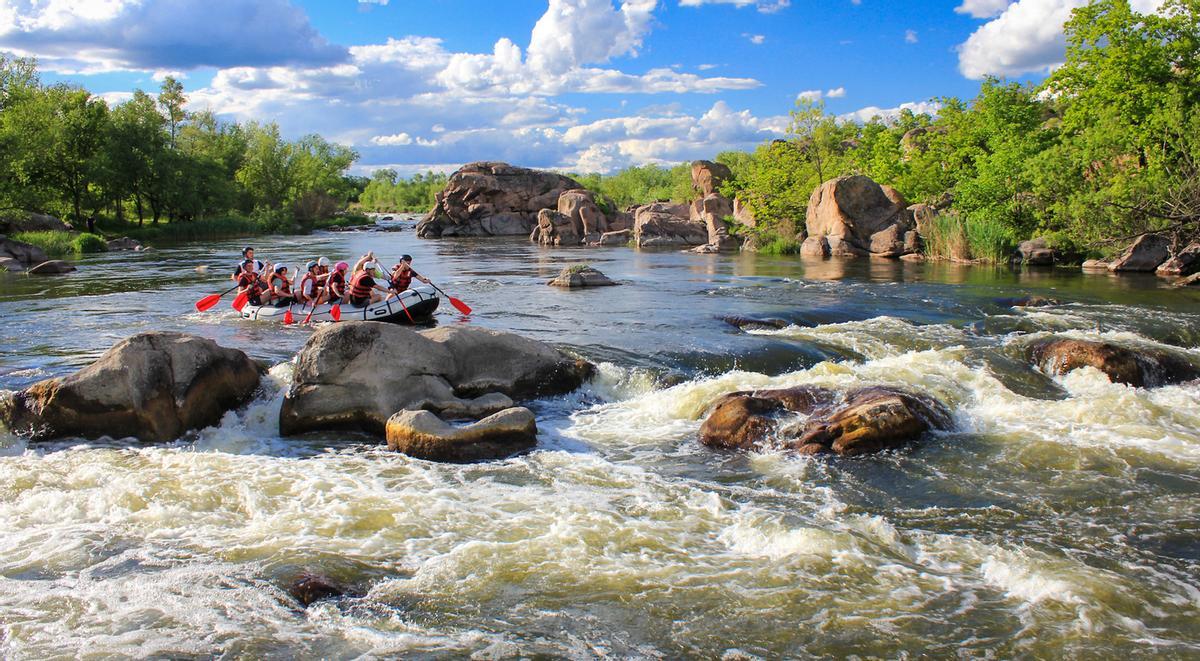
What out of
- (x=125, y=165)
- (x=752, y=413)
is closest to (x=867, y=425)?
(x=752, y=413)

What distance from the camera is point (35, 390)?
10094 millimetres

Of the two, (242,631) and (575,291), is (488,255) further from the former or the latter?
(242,631)

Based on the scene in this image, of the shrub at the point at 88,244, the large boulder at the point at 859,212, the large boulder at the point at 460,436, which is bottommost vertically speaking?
the large boulder at the point at 460,436

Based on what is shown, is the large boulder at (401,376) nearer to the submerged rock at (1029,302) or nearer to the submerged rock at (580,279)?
the submerged rock at (1029,302)

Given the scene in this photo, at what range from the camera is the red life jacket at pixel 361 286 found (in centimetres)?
1742

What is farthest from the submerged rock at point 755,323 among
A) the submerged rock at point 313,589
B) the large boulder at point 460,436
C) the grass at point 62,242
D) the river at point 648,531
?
the grass at point 62,242

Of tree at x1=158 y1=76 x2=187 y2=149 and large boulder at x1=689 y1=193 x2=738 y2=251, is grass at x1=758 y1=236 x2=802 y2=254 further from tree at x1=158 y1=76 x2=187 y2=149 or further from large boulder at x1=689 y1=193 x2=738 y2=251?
tree at x1=158 y1=76 x2=187 y2=149

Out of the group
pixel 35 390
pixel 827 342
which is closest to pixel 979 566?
pixel 827 342

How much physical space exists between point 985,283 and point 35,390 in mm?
21775

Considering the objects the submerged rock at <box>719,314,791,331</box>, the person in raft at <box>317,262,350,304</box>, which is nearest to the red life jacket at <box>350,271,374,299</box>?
the person in raft at <box>317,262,350,304</box>

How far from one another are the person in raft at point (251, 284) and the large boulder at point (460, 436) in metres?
9.75

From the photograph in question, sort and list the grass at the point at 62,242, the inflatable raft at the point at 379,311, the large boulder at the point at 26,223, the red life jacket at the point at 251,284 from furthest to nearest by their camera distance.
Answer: the large boulder at the point at 26,223 → the grass at the point at 62,242 → the red life jacket at the point at 251,284 → the inflatable raft at the point at 379,311

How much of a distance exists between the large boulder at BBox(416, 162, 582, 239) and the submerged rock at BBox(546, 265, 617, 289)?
133 ft

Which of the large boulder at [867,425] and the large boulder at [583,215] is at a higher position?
the large boulder at [583,215]
